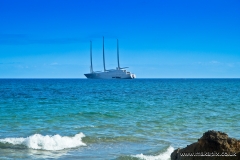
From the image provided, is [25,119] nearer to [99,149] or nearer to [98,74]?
[99,149]

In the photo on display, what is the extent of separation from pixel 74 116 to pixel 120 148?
8.23 m

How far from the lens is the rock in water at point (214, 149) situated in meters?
4.58

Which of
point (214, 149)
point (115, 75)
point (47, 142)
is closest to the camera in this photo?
point (214, 149)

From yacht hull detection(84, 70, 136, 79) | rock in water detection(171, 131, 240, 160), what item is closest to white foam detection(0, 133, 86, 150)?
rock in water detection(171, 131, 240, 160)

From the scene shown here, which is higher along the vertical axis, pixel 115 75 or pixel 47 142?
pixel 115 75

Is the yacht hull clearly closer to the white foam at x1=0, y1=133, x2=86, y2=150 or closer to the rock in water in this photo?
the white foam at x1=0, y1=133, x2=86, y2=150

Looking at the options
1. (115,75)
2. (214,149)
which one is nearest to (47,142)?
(214,149)

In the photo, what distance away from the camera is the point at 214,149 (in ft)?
15.4

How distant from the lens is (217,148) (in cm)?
469

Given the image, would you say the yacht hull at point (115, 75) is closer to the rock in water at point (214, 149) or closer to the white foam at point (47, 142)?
the white foam at point (47, 142)

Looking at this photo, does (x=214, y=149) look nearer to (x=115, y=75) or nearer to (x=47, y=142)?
(x=47, y=142)

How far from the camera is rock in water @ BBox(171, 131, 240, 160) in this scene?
180 inches

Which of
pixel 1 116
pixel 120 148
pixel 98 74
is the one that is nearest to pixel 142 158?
pixel 120 148

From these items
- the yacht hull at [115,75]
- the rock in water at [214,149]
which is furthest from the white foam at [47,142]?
the yacht hull at [115,75]
